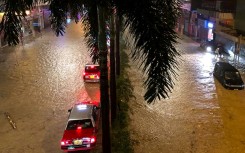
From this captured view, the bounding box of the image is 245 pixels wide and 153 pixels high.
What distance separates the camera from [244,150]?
46.0 ft

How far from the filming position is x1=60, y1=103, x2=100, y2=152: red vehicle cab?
43.0 ft

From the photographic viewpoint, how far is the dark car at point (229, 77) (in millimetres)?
22547

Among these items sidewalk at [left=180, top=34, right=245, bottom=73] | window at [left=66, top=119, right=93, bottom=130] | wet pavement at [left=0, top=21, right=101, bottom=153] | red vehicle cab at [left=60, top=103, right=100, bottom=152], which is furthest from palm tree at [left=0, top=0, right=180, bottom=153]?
sidewalk at [left=180, top=34, right=245, bottom=73]

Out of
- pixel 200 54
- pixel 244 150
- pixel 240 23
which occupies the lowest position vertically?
pixel 244 150

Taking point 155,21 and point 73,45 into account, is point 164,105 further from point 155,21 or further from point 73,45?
point 73,45

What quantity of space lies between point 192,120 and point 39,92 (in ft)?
36.6

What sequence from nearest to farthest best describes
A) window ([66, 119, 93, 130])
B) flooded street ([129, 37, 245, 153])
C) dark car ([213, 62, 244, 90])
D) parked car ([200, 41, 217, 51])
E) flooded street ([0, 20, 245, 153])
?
1. window ([66, 119, 93, 130])
2. flooded street ([129, 37, 245, 153])
3. flooded street ([0, 20, 245, 153])
4. dark car ([213, 62, 244, 90])
5. parked car ([200, 41, 217, 51])

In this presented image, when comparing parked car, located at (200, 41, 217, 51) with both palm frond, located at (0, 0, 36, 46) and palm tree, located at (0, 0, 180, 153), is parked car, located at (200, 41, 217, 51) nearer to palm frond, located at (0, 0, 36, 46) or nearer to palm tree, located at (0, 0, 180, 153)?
palm tree, located at (0, 0, 180, 153)

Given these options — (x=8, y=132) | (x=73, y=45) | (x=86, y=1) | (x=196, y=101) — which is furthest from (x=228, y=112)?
(x=73, y=45)

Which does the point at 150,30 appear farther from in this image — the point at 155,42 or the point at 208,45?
the point at 208,45

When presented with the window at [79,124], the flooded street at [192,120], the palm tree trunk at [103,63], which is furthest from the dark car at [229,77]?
the palm tree trunk at [103,63]

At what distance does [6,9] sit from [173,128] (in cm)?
1163

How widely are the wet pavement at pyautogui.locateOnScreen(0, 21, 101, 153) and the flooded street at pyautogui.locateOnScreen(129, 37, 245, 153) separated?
13.4 ft

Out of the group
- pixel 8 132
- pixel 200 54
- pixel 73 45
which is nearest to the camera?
pixel 8 132
